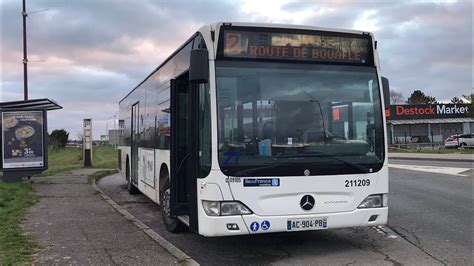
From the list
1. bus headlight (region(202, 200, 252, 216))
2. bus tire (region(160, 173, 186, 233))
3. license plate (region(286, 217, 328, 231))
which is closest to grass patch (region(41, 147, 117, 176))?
bus tire (region(160, 173, 186, 233))

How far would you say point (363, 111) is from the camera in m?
6.79

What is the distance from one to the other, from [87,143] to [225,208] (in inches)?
862

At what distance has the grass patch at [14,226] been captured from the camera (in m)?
6.34

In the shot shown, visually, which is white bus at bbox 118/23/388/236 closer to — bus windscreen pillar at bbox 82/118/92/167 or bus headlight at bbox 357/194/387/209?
bus headlight at bbox 357/194/387/209

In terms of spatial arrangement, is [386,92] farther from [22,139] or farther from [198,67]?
[22,139]

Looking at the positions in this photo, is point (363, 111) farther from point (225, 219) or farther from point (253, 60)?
point (225, 219)

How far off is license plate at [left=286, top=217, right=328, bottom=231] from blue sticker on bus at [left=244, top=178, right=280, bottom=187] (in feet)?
1.70

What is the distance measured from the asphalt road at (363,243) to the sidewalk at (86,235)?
0.61 m

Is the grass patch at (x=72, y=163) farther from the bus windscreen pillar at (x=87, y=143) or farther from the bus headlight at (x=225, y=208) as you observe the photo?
the bus headlight at (x=225, y=208)

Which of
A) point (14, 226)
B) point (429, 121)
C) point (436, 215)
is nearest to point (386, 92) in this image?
point (436, 215)

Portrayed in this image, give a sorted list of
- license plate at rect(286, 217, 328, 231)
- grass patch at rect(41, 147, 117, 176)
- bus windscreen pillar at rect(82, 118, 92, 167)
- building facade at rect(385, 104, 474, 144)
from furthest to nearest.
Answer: building facade at rect(385, 104, 474, 144) → bus windscreen pillar at rect(82, 118, 92, 167) → grass patch at rect(41, 147, 117, 176) → license plate at rect(286, 217, 328, 231)

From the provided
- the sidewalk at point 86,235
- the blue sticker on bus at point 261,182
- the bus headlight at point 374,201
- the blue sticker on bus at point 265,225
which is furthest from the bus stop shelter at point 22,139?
the bus headlight at point 374,201

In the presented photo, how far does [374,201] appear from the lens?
6.72m

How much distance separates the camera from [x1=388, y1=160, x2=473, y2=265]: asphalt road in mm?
7129
